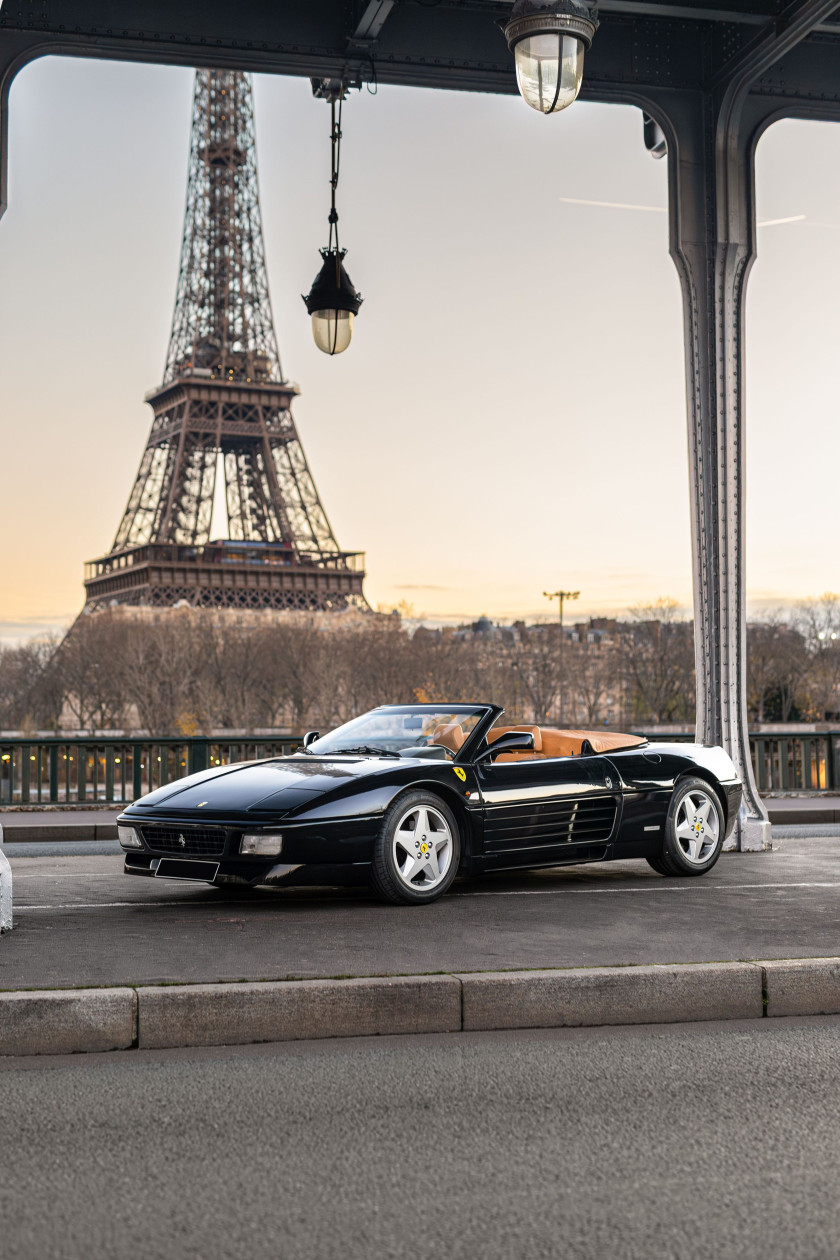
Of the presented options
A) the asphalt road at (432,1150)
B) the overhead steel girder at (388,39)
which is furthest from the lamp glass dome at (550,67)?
the asphalt road at (432,1150)

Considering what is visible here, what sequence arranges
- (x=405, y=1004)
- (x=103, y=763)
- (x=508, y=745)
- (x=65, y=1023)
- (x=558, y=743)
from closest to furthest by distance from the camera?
(x=65, y=1023)
(x=405, y=1004)
(x=508, y=745)
(x=558, y=743)
(x=103, y=763)

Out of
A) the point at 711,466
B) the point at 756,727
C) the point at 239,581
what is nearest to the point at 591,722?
the point at 756,727

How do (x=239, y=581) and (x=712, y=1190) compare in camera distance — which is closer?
(x=712, y=1190)

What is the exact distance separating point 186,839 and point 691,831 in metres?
3.49

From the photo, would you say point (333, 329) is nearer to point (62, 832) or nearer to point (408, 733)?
point (408, 733)

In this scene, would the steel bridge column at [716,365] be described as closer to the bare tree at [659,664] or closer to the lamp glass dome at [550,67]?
the lamp glass dome at [550,67]

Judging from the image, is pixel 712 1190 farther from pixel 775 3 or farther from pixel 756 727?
pixel 756 727

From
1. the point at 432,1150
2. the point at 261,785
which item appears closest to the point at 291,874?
the point at 261,785

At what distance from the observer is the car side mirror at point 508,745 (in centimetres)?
837

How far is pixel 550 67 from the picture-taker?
A: 7.86m

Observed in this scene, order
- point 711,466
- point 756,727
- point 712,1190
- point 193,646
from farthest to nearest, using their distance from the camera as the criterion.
A: point 756,727
point 193,646
point 711,466
point 712,1190

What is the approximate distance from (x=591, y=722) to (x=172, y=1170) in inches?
3355

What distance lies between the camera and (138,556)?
3194 inches

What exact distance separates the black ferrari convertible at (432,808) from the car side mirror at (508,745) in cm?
1
